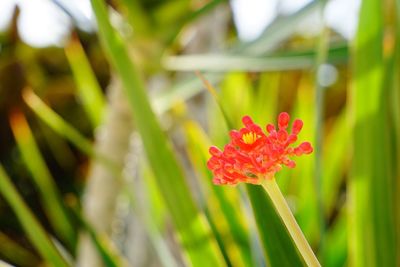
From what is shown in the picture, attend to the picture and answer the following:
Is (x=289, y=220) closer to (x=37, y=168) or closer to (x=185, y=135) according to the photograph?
(x=185, y=135)

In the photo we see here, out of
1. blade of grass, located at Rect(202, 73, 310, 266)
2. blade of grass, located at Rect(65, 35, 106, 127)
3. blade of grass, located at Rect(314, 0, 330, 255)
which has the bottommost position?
blade of grass, located at Rect(202, 73, 310, 266)

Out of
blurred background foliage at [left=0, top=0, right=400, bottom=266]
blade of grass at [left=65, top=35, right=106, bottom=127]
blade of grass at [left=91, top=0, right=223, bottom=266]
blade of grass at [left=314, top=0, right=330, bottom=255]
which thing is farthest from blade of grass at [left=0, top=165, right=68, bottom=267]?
blade of grass at [left=65, top=35, right=106, bottom=127]

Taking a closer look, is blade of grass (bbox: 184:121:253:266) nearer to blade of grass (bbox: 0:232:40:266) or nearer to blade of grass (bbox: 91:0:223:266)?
blade of grass (bbox: 91:0:223:266)

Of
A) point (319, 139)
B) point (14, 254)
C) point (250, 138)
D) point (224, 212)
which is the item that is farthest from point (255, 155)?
point (14, 254)

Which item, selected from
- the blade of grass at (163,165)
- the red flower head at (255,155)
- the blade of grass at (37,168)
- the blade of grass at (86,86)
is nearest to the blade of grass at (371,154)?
the blade of grass at (163,165)

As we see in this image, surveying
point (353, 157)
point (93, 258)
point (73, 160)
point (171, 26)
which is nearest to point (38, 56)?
point (73, 160)
